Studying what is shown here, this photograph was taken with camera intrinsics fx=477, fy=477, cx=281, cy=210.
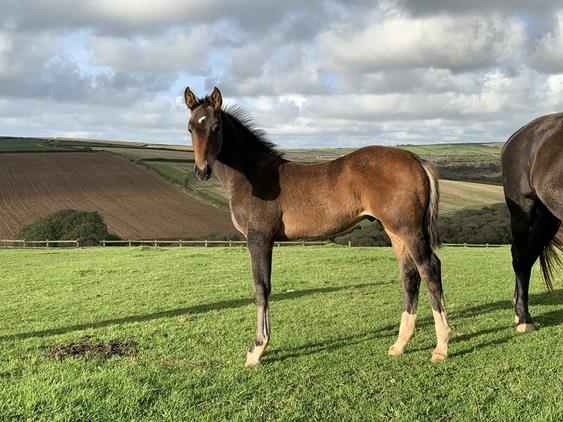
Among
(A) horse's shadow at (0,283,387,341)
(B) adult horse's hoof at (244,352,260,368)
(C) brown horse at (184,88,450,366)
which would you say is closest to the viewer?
(B) adult horse's hoof at (244,352,260,368)

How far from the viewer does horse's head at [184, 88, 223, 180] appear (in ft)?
17.7

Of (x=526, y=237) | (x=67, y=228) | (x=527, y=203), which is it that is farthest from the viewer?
(x=67, y=228)

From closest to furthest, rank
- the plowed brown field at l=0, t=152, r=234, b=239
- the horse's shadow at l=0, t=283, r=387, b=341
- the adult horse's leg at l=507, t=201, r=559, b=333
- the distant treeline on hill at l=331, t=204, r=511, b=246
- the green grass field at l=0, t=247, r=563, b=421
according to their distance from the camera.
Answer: the green grass field at l=0, t=247, r=563, b=421 < the adult horse's leg at l=507, t=201, r=559, b=333 < the horse's shadow at l=0, t=283, r=387, b=341 < the distant treeline on hill at l=331, t=204, r=511, b=246 < the plowed brown field at l=0, t=152, r=234, b=239

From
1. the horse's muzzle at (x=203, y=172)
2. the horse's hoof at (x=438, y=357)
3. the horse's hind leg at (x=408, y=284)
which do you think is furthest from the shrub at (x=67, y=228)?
the horse's hoof at (x=438, y=357)

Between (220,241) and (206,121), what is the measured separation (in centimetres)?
3072

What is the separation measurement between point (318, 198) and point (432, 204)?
1.35 metres

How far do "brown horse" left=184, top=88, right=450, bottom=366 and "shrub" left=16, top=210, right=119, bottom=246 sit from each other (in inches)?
1326

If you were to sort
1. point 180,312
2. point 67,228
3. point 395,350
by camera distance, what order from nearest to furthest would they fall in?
point 395,350 → point 180,312 → point 67,228

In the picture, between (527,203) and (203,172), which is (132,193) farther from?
(527,203)

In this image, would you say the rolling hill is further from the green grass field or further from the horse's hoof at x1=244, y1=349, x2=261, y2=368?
the horse's hoof at x1=244, y1=349, x2=261, y2=368

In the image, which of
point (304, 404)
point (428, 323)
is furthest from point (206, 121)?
point (428, 323)

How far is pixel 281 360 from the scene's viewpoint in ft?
18.2

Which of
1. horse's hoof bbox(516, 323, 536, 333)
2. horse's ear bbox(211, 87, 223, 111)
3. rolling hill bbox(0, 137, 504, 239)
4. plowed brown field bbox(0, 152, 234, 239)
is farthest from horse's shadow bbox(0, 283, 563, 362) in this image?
plowed brown field bbox(0, 152, 234, 239)

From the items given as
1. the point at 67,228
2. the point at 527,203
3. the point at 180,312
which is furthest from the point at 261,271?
the point at 67,228
